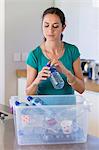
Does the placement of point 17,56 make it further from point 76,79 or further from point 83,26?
point 76,79

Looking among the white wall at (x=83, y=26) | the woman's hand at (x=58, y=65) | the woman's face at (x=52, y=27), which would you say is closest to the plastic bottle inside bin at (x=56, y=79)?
the woman's hand at (x=58, y=65)

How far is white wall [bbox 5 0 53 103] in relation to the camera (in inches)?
154

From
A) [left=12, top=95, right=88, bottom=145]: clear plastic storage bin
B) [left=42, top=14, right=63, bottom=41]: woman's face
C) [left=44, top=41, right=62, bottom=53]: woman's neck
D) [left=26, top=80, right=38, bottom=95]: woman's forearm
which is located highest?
[left=42, top=14, right=63, bottom=41]: woman's face

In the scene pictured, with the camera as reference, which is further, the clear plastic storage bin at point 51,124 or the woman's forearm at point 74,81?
the woman's forearm at point 74,81

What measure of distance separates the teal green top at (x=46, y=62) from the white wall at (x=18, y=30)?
206 cm

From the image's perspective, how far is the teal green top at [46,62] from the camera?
186cm

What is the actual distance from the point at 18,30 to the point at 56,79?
2.31 metres

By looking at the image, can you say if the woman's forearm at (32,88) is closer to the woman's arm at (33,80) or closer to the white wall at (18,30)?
the woman's arm at (33,80)

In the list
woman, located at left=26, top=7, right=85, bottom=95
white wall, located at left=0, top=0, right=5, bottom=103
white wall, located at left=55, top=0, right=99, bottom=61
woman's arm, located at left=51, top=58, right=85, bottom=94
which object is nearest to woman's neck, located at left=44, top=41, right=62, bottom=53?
woman, located at left=26, top=7, right=85, bottom=95

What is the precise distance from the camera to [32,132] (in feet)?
4.91

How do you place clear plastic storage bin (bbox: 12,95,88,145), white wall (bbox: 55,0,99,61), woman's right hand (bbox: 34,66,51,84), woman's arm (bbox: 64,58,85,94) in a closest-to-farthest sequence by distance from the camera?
clear plastic storage bin (bbox: 12,95,88,145), woman's right hand (bbox: 34,66,51,84), woman's arm (bbox: 64,58,85,94), white wall (bbox: 55,0,99,61)

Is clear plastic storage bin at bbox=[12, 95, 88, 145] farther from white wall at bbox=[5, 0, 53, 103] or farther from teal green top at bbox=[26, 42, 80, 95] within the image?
white wall at bbox=[5, 0, 53, 103]

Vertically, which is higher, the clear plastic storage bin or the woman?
the woman

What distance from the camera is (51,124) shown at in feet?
4.90
